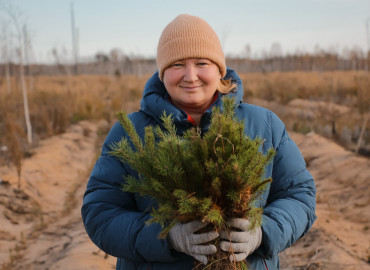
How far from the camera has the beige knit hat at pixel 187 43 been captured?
1808 millimetres

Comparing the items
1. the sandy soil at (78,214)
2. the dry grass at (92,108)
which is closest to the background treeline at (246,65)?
the dry grass at (92,108)

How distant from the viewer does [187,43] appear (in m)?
1.82

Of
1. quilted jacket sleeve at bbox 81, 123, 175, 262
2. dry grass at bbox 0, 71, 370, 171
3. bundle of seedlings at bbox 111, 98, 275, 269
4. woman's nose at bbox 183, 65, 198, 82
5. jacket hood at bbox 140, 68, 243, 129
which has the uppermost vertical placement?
woman's nose at bbox 183, 65, 198, 82

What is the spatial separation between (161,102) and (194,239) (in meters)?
0.68

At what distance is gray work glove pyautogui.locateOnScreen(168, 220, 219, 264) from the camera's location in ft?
4.35

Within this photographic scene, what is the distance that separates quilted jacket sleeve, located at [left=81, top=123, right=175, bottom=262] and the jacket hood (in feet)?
0.57

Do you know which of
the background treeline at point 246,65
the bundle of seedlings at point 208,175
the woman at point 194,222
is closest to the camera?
the bundle of seedlings at point 208,175

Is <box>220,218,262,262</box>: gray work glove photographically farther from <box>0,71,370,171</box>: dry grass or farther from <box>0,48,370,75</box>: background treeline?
<box>0,48,370,75</box>: background treeline

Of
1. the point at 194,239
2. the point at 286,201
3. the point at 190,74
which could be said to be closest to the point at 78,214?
the point at 190,74

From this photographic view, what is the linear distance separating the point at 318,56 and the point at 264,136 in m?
35.8

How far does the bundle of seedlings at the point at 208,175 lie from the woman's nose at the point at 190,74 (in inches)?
16.3

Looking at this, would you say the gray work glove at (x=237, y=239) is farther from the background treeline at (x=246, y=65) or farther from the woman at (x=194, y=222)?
the background treeline at (x=246, y=65)

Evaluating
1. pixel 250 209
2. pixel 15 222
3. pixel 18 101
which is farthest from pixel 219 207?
pixel 18 101

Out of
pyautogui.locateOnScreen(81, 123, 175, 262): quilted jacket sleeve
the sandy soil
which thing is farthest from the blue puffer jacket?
the sandy soil
